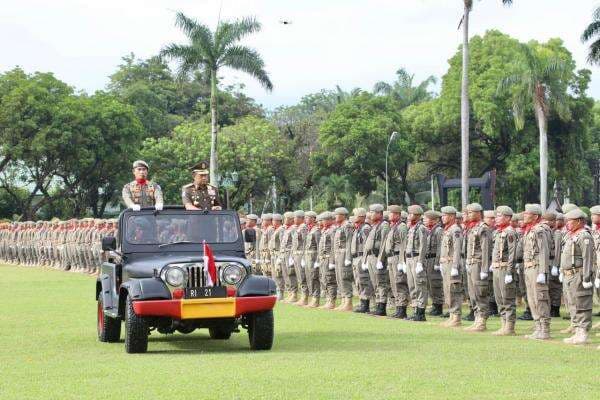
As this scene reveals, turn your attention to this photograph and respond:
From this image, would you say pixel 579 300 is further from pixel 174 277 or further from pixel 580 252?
pixel 174 277

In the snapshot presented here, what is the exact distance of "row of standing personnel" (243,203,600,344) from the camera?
1733 cm

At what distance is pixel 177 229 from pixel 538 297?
5.43m

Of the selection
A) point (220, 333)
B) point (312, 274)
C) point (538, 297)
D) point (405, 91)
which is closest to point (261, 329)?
point (220, 333)

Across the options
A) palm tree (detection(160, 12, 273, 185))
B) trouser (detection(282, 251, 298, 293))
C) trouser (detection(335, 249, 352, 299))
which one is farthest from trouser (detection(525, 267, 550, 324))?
palm tree (detection(160, 12, 273, 185))

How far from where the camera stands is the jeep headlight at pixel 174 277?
14.7 m

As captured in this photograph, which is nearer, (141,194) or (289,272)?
(141,194)

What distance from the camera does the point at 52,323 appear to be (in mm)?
20516

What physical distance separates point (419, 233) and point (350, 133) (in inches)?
1996

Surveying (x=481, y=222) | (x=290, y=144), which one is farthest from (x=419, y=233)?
(x=290, y=144)

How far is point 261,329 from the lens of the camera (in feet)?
50.0

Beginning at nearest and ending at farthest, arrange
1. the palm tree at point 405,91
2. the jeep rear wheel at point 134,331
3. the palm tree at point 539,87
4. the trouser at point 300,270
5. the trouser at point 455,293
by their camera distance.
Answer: the jeep rear wheel at point 134,331 → the trouser at point 455,293 → the trouser at point 300,270 → the palm tree at point 539,87 → the palm tree at point 405,91

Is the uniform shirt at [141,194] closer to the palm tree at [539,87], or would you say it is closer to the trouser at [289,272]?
the trouser at [289,272]

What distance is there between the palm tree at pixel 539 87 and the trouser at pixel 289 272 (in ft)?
93.3

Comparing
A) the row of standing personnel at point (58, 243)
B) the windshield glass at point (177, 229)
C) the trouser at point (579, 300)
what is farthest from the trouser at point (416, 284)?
the row of standing personnel at point (58, 243)
